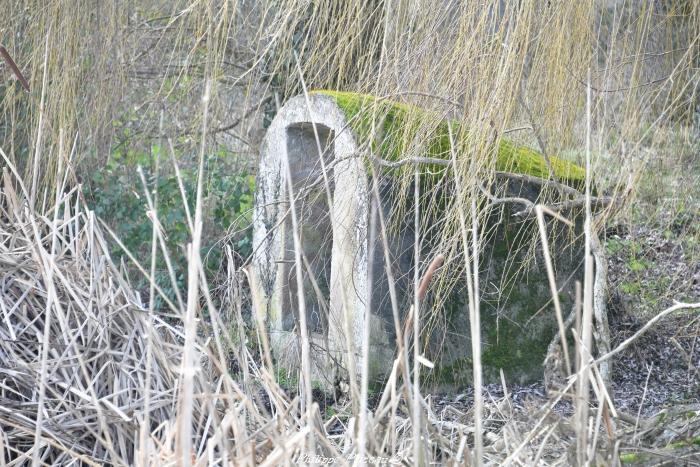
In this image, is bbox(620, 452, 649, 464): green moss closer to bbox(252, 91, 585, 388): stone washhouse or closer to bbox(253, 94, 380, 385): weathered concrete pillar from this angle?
bbox(252, 91, 585, 388): stone washhouse

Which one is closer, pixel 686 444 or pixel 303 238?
pixel 686 444

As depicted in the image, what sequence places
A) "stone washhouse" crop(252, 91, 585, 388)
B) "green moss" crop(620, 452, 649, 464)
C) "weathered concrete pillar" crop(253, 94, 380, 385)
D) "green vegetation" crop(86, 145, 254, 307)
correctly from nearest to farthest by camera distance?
"green moss" crop(620, 452, 649, 464) < "stone washhouse" crop(252, 91, 585, 388) < "weathered concrete pillar" crop(253, 94, 380, 385) < "green vegetation" crop(86, 145, 254, 307)

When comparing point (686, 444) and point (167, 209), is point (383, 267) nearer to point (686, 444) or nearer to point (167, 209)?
point (686, 444)

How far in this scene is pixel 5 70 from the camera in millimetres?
4906

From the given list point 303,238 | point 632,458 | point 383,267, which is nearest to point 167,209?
point 303,238

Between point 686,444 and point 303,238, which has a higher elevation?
point 303,238

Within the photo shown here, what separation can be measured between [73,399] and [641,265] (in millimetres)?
4536

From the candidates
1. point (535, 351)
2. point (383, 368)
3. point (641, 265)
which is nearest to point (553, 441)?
point (383, 368)

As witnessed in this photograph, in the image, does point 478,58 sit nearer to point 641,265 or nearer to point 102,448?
point 102,448

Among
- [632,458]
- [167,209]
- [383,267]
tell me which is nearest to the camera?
[632,458]

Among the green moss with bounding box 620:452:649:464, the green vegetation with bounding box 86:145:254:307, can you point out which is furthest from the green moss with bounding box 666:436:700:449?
the green vegetation with bounding box 86:145:254:307

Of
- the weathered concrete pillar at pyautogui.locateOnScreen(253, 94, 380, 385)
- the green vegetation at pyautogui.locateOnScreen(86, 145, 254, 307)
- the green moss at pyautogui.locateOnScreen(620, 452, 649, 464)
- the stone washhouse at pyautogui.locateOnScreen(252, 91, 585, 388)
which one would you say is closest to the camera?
the green moss at pyautogui.locateOnScreen(620, 452, 649, 464)

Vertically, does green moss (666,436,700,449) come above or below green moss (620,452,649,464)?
above

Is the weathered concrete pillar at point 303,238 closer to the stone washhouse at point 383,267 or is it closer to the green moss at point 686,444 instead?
the stone washhouse at point 383,267
